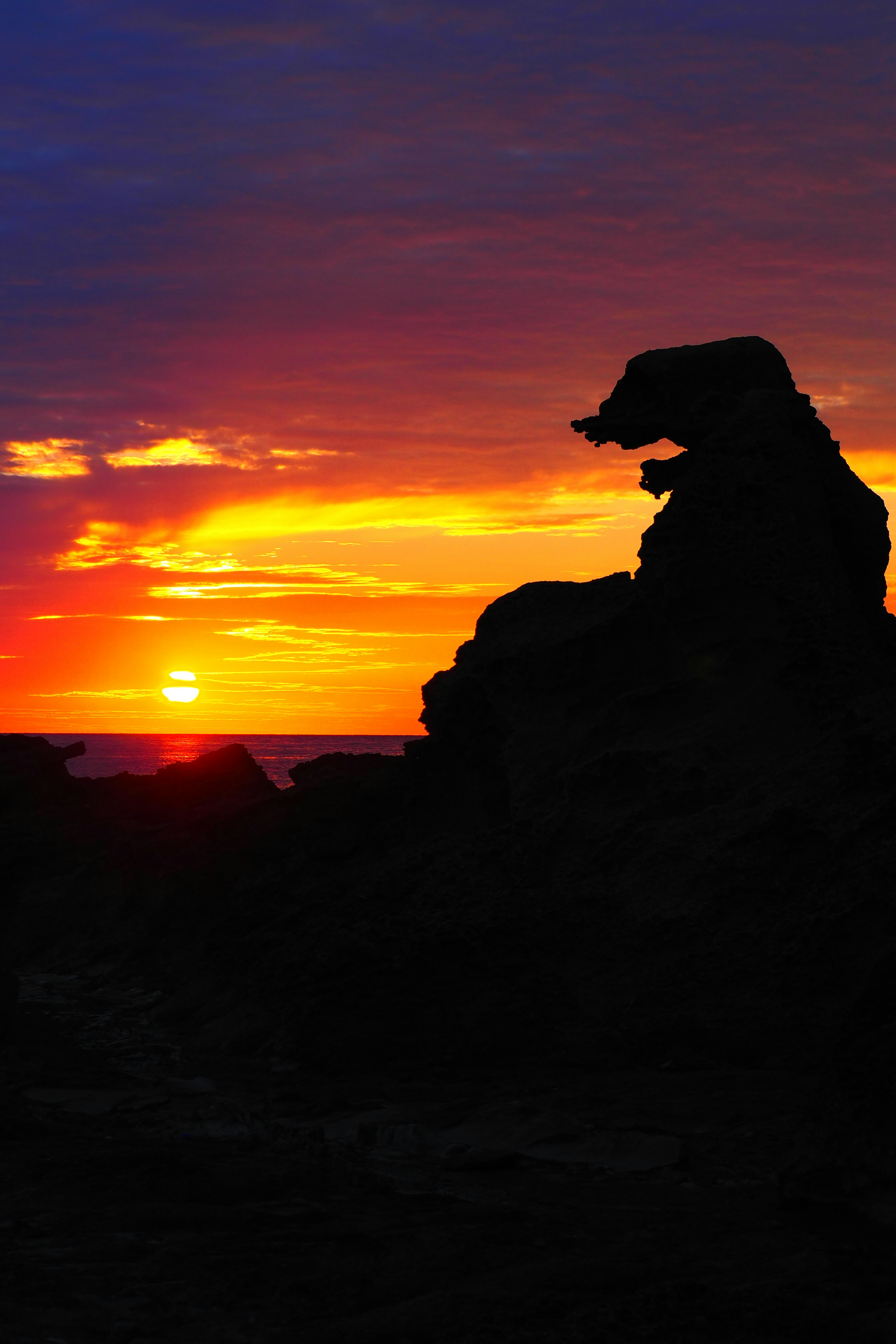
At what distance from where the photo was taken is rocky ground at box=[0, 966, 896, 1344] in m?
4.43

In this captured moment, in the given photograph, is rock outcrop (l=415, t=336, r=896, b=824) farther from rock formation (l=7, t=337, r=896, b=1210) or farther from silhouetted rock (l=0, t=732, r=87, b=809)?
silhouetted rock (l=0, t=732, r=87, b=809)

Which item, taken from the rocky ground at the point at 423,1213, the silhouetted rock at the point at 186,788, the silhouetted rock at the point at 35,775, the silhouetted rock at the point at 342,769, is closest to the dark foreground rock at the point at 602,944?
the rocky ground at the point at 423,1213

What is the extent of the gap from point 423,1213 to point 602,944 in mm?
4508

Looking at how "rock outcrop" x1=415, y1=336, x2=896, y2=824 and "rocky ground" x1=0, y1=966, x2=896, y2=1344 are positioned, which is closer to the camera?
"rocky ground" x1=0, y1=966, x2=896, y2=1344

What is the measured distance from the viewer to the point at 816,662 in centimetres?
1123

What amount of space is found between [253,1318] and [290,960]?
6.21 m

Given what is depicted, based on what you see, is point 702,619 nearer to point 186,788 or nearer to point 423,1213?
point 423,1213

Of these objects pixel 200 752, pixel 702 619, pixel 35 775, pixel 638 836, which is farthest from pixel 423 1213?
pixel 200 752

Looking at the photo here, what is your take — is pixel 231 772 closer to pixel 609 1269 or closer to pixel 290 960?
pixel 290 960

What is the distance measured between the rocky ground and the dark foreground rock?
0.03m

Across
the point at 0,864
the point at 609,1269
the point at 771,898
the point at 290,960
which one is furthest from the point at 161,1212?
the point at 0,864

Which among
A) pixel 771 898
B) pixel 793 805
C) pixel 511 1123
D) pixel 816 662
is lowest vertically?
pixel 511 1123

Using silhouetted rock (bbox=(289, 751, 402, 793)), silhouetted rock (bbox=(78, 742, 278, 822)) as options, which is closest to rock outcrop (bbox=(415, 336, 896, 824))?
silhouetted rock (bbox=(289, 751, 402, 793))

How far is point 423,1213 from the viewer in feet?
19.2
